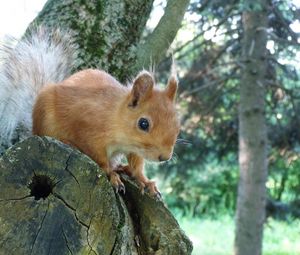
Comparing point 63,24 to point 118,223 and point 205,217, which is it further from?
point 205,217

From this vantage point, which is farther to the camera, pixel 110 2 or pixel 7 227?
pixel 110 2

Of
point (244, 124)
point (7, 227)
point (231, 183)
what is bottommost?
point (7, 227)

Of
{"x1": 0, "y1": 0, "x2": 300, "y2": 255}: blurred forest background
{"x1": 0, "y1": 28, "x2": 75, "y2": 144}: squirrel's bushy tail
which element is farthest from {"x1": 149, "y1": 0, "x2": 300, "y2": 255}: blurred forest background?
{"x1": 0, "y1": 28, "x2": 75, "y2": 144}: squirrel's bushy tail

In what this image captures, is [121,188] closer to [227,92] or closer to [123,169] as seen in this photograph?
[123,169]

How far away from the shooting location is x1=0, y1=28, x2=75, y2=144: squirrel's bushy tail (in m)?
2.14

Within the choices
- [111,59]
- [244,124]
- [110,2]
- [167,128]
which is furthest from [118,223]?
[244,124]

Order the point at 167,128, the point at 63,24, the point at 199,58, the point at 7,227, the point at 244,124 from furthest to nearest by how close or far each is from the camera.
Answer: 1. the point at 199,58
2. the point at 244,124
3. the point at 63,24
4. the point at 167,128
5. the point at 7,227

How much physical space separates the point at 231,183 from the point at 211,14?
5.47 metres

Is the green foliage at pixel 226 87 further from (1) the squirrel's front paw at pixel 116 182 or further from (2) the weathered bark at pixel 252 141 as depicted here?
(1) the squirrel's front paw at pixel 116 182

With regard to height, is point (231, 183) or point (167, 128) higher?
point (231, 183)

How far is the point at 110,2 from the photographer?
2.62m

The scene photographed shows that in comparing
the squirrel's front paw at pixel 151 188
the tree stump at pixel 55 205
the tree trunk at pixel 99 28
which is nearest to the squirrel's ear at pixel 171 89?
the squirrel's front paw at pixel 151 188

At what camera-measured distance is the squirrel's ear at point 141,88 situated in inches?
71.6

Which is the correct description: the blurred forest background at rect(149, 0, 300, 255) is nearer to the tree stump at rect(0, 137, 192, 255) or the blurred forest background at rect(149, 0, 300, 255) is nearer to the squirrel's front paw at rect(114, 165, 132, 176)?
the squirrel's front paw at rect(114, 165, 132, 176)
